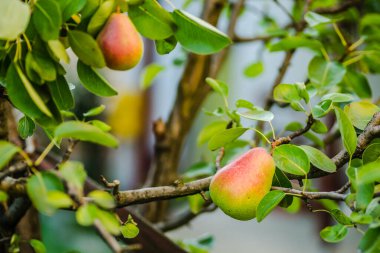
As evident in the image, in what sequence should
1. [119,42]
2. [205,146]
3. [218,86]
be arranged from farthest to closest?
[205,146] → [218,86] → [119,42]

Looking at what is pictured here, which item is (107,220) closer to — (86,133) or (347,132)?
(86,133)

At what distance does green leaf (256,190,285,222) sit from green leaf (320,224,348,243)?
6 cm

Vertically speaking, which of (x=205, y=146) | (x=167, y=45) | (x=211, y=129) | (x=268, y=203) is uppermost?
(x=167, y=45)

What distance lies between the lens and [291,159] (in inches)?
19.0

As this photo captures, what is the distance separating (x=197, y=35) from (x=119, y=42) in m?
0.07

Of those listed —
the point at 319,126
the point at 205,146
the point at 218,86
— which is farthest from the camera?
the point at 205,146

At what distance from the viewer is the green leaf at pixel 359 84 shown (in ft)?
2.68

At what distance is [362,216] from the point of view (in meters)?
0.42

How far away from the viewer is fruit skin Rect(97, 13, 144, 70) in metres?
0.44

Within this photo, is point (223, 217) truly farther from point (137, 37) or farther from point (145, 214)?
point (137, 37)

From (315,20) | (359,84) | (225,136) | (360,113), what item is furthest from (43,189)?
(359,84)

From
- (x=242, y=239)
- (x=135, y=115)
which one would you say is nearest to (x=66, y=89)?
(x=242, y=239)

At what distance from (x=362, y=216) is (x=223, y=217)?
10.7 feet

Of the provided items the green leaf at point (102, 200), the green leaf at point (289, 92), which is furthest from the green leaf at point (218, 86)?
the green leaf at point (102, 200)
